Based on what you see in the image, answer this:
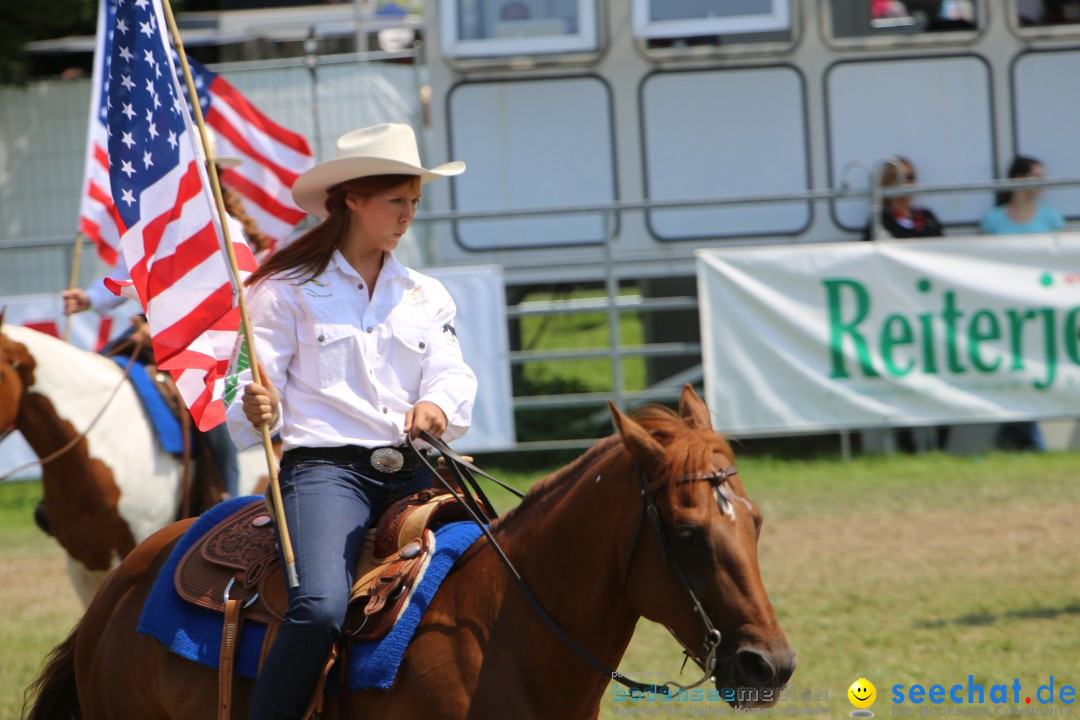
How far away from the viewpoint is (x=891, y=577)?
8039 millimetres

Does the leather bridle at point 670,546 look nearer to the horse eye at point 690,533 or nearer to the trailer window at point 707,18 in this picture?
the horse eye at point 690,533

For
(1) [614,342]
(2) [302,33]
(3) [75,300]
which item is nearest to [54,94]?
(2) [302,33]

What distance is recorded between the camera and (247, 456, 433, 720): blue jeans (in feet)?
11.6

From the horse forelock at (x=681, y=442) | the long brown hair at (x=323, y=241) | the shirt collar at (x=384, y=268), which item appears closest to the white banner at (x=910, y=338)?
Answer: the shirt collar at (x=384, y=268)

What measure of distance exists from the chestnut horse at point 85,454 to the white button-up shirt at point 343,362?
10.3 feet

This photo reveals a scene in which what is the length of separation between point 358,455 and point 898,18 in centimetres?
1034

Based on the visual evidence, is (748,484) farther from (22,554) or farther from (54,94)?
(54,94)

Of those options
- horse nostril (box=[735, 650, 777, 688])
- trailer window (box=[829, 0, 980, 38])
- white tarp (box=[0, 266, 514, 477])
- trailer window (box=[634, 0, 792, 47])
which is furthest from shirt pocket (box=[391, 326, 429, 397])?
trailer window (box=[829, 0, 980, 38])

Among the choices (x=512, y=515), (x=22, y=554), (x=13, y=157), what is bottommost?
(x=22, y=554)

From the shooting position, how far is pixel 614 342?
38.3ft

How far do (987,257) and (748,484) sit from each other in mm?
2729

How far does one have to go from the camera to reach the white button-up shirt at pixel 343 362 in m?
3.85

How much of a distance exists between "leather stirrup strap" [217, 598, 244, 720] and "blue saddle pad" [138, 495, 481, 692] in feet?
0.08

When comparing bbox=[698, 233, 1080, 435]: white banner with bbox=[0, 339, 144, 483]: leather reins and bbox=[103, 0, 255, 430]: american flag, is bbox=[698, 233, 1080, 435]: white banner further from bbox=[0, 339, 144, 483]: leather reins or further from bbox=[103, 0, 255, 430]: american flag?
bbox=[103, 0, 255, 430]: american flag
